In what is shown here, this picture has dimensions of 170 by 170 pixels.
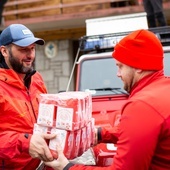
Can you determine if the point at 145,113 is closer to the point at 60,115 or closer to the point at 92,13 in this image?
the point at 60,115

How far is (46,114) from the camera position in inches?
101

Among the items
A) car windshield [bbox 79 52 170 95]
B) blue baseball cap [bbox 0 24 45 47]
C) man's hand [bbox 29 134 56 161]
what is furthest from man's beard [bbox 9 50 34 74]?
car windshield [bbox 79 52 170 95]

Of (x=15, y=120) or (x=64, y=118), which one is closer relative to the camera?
(x=64, y=118)

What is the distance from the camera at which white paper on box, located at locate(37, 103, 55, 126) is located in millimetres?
2555

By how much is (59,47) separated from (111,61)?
777 centimetres

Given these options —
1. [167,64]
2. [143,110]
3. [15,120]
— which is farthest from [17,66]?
[167,64]

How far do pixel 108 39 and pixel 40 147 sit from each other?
3.11 metres

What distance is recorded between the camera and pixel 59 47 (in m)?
12.9

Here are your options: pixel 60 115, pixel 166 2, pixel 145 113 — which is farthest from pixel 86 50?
pixel 166 2

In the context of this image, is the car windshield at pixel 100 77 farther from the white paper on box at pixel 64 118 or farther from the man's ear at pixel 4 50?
the white paper on box at pixel 64 118

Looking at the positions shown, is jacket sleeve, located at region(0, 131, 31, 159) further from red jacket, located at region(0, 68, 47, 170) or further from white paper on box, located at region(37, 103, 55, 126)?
white paper on box, located at region(37, 103, 55, 126)

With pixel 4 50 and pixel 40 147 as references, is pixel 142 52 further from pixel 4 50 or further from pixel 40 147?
pixel 4 50

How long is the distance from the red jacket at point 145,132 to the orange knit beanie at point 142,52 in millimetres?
129

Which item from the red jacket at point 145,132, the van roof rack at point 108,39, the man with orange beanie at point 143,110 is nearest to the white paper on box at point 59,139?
the man with orange beanie at point 143,110
